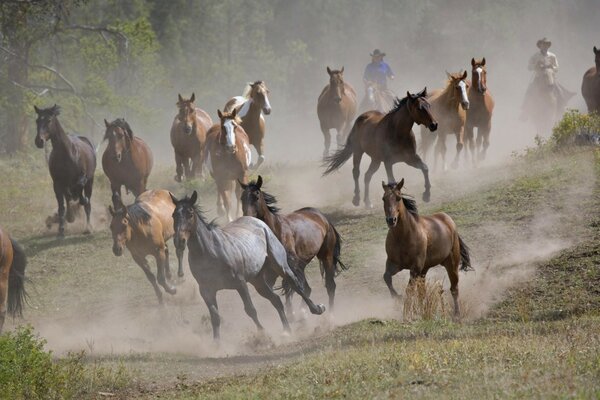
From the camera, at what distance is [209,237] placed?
47.4 ft

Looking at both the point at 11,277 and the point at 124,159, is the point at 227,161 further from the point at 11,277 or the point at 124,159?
the point at 11,277

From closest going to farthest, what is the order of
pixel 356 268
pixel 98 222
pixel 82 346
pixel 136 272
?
pixel 82 346, pixel 356 268, pixel 136 272, pixel 98 222

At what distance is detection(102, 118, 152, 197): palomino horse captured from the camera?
76.2ft

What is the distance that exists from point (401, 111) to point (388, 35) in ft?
213

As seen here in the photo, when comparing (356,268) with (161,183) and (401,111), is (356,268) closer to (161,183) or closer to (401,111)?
(401,111)

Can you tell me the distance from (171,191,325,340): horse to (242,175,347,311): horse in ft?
1.58

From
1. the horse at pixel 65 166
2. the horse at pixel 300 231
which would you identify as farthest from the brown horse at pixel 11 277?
the horse at pixel 65 166

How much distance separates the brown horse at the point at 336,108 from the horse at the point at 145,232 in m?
11.2

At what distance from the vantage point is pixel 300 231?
15984 mm

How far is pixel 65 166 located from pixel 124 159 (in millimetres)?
1223

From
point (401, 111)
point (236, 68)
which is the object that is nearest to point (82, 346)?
point (401, 111)

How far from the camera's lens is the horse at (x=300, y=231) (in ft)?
50.9

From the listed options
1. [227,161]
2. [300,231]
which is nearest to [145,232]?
[300,231]

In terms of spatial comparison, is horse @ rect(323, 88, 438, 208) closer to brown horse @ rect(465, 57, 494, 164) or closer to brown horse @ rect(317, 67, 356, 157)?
brown horse @ rect(465, 57, 494, 164)
